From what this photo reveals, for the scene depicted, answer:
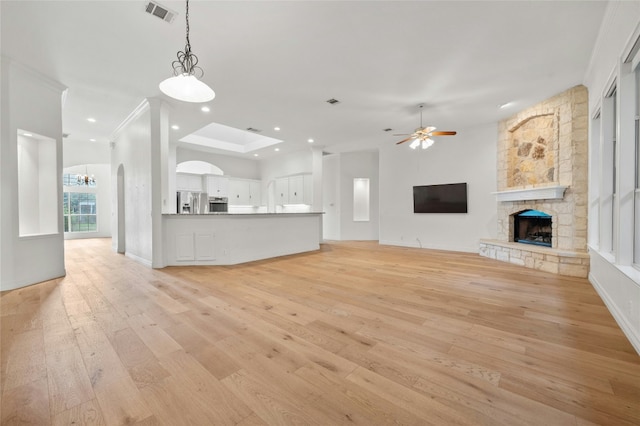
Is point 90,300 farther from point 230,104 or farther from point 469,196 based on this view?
point 469,196

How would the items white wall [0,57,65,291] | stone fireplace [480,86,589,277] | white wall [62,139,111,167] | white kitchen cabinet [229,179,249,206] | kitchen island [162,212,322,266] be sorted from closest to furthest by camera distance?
white wall [0,57,65,291]
stone fireplace [480,86,589,277]
kitchen island [162,212,322,266]
white wall [62,139,111,167]
white kitchen cabinet [229,179,249,206]

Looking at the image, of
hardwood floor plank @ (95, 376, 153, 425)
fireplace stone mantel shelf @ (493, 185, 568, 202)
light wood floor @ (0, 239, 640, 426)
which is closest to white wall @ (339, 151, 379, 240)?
fireplace stone mantel shelf @ (493, 185, 568, 202)

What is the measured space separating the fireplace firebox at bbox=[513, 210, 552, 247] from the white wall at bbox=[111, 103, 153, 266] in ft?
25.1

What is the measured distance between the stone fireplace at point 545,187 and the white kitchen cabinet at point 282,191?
648 cm

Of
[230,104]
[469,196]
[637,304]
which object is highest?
[230,104]

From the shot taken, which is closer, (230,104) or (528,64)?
(528,64)

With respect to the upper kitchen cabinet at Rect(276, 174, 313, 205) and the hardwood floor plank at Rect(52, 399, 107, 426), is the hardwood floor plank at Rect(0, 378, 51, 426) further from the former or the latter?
the upper kitchen cabinet at Rect(276, 174, 313, 205)

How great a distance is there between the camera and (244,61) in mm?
3426

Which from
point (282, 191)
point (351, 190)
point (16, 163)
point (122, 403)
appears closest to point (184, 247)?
point (16, 163)

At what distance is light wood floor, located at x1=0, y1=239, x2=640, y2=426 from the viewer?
4.30ft

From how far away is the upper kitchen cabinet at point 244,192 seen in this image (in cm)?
933

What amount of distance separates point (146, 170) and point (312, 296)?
4146mm

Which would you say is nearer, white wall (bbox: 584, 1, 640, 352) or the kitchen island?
white wall (bbox: 584, 1, 640, 352)

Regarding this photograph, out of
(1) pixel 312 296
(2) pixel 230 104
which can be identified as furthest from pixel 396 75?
(1) pixel 312 296
